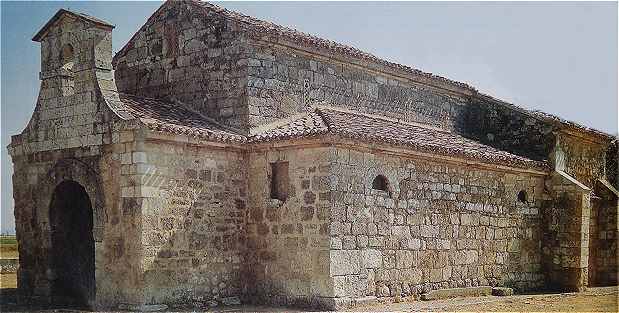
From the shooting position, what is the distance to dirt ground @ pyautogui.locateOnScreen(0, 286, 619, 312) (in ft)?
41.3

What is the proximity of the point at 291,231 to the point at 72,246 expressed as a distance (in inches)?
165

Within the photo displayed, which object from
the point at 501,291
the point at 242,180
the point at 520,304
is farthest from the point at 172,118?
the point at 501,291

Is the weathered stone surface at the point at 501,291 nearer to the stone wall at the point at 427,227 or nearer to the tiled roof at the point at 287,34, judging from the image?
the stone wall at the point at 427,227

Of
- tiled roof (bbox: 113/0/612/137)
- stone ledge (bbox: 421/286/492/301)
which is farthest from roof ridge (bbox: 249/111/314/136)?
stone ledge (bbox: 421/286/492/301)

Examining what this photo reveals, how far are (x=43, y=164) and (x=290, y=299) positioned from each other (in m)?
5.08

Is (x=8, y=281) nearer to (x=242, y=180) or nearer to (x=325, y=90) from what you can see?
(x=242, y=180)

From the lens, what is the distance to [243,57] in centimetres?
1410

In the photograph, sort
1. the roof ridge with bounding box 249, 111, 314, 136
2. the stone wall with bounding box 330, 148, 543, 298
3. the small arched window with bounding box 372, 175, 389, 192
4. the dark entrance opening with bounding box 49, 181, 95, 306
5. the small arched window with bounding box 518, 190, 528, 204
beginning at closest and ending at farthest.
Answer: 1. the stone wall with bounding box 330, 148, 543, 298
2. the small arched window with bounding box 372, 175, 389, 192
3. the dark entrance opening with bounding box 49, 181, 95, 306
4. the roof ridge with bounding box 249, 111, 314, 136
5. the small arched window with bounding box 518, 190, 528, 204

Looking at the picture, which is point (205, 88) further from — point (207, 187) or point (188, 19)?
point (207, 187)

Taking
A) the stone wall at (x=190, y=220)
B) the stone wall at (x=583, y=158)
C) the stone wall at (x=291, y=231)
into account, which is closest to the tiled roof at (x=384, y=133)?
the stone wall at (x=291, y=231)

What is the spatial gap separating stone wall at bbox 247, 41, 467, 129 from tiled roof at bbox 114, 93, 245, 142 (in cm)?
78

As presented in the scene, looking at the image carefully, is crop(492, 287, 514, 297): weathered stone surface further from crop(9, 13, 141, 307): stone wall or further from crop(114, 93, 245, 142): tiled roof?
crop(9, 13, 141, 307): stone wall

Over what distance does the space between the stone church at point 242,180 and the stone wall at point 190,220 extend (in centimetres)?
3

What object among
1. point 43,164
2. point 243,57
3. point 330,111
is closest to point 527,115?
point 330,111
